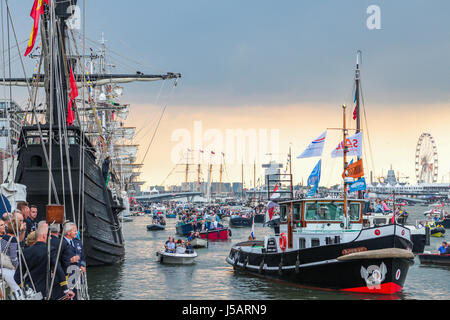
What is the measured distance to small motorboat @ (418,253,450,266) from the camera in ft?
116

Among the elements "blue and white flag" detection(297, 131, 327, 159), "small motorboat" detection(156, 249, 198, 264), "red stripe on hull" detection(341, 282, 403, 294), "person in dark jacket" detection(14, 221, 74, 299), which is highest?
"blue and white flag" detection(297, 131, 327, 159)

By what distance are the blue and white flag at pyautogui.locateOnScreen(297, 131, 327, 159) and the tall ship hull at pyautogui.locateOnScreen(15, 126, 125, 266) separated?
10.4m

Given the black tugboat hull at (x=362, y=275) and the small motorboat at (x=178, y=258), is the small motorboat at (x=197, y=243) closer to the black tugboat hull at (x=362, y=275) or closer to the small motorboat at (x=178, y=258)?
the small motorboat at (x=178, y=258)

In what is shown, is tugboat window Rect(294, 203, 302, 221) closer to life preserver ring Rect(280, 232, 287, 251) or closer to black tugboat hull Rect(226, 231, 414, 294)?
life preserver ring Rect(280, 232, 287, 251)

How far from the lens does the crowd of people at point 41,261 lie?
910 cm

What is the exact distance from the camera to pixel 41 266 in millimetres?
9188

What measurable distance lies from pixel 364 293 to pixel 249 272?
28.8 feet

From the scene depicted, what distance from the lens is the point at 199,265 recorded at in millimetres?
36969

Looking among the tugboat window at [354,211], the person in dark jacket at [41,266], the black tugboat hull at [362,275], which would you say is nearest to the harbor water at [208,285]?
the black tugboat hull at [362,275]

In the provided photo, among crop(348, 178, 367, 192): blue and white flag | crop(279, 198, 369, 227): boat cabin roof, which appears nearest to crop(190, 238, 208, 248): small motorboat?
crop(279, 198, 369, 227): boat cabin roof

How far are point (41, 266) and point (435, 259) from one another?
31.5 metres

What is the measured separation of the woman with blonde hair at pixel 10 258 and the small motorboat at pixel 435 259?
3066 centimetres
